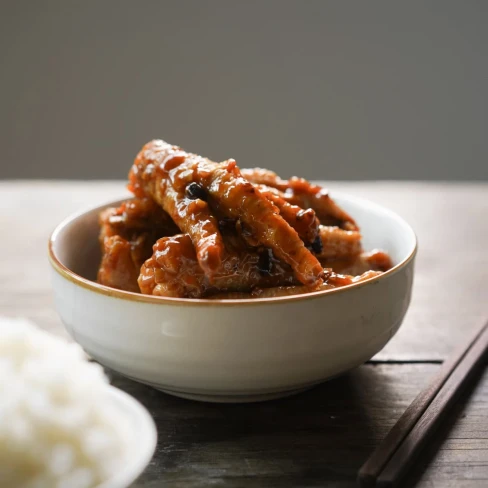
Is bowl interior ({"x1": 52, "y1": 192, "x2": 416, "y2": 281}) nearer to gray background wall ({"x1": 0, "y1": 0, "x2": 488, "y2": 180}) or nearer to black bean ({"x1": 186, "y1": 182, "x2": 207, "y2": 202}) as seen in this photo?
black bean ({"x1": 186, "y1": 182, "x2": 207, "y2": 202})

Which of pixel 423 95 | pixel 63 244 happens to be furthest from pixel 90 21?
pixel 63 244

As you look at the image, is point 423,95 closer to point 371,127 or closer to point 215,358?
point 371,127

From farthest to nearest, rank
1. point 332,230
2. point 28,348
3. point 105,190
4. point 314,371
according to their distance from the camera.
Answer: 1. point 105,190
2. point 332,230
3. point 314,371
4. point 28,348

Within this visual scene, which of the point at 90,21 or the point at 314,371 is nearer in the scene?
the point at 314,371

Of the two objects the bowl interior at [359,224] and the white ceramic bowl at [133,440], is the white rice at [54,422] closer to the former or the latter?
the white ceramic bowl at [133,440]

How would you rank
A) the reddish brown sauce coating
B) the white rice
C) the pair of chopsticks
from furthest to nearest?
the reddish brown sauce coating < the pair of chopsticks < the white rice

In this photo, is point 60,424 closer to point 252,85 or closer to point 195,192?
point 195,192

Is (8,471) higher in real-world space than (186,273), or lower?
lower

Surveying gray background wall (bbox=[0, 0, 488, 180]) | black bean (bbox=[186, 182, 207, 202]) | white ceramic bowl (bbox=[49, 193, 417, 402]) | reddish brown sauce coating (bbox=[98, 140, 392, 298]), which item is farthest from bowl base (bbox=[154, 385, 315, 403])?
gray background wall (bbox=[0, 0, 488, 180])
